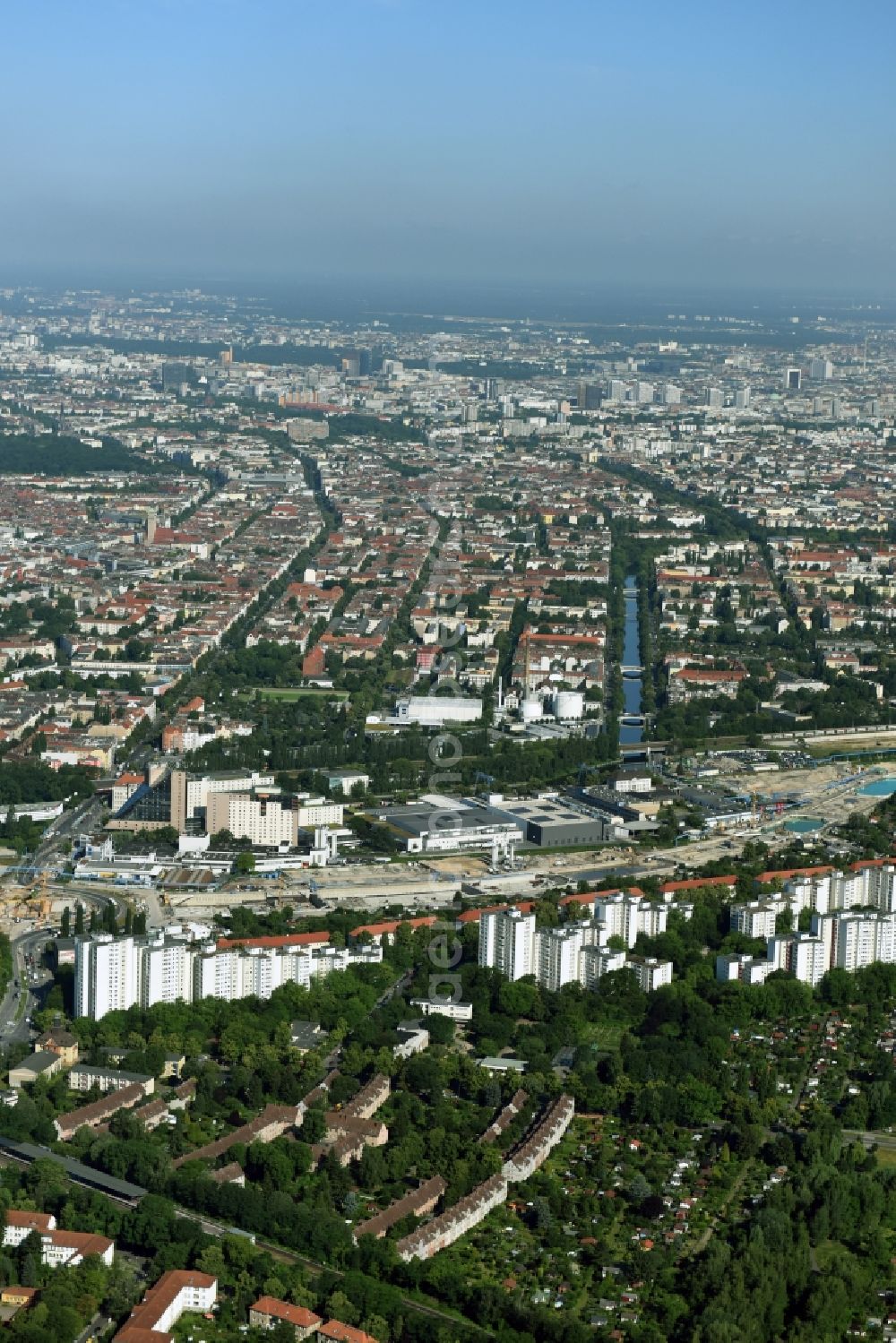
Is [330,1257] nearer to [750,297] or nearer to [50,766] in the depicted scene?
[50,766]

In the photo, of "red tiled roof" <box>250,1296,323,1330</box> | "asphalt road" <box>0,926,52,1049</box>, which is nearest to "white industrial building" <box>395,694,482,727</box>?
"asphalt road" <box>0,926,52,1049</box>

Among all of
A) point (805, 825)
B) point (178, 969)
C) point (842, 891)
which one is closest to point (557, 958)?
point (178, 969)

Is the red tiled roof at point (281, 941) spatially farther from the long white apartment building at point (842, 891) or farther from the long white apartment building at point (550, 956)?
the long white apartment building at point (842, 891)

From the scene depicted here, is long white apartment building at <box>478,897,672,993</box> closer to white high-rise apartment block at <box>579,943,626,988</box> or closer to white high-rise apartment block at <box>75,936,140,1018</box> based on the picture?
white high-rise apartment block at <box>579,943,626,988</box>

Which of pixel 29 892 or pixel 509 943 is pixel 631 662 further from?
pixel 509 943

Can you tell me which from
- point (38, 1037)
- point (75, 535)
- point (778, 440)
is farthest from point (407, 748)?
point (778, 440)
